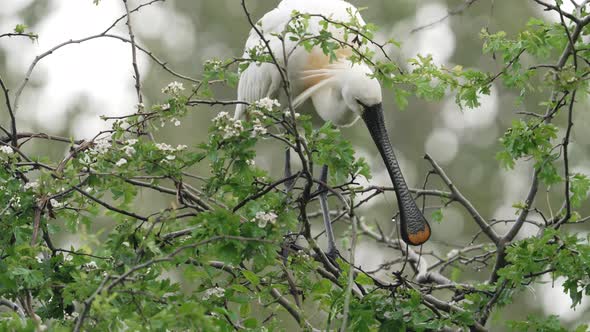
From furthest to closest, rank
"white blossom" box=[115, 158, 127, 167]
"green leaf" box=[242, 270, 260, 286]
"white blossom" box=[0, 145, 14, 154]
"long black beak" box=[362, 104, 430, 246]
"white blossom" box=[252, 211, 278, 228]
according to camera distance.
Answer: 1. "long black beak" box=[362, 104, 430, 246]
2. "white blossom" box=[0, 145, 14, 154]
3. "green leaf" box=[242, 270, 260, 286]
4. "white blossom" box=[115, 158, 127, 167]
5. "white blossom" box=[252, 211, 278, 228]

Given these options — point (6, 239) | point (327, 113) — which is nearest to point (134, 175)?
point (6, 239)

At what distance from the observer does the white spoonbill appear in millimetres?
5652

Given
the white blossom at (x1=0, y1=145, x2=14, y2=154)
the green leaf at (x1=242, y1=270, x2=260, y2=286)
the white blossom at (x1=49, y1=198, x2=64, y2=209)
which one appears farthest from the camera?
the white blossom at (x1=49, y1=198, x2=64, y2=209)

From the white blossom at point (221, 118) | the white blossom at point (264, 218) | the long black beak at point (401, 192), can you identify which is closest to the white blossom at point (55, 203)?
the white blossom at point (221, 118)

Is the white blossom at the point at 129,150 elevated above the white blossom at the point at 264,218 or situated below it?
above

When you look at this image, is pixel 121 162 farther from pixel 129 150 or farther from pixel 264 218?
pixel 264 218

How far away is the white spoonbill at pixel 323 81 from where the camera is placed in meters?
5.65

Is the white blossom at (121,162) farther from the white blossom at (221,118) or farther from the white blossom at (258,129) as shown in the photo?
the white blossom at (258,129)

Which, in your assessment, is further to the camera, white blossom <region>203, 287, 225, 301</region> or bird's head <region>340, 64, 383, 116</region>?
bird's head <region>340, 64, 383, 116</region>

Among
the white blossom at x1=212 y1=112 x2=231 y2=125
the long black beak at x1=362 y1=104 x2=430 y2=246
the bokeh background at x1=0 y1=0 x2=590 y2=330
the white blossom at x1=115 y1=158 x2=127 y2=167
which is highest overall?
the bokeh background at x1=0 y1=0 x2=590 y2=330

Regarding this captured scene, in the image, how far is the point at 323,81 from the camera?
20.1 feet

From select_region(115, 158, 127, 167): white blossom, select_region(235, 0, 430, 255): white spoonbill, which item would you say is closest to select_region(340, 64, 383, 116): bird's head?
select_region(235, 0, 430, 255): white spoonbill

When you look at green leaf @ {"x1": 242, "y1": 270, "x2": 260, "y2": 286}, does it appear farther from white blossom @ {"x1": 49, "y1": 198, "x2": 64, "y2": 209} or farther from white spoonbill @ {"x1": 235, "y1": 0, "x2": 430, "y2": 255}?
white spoonbill @ {"x1": 235, "y1": 0, "x2": 430, "y2": 255}

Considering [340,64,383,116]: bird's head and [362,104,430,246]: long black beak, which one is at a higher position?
[340,64,383,116]: bird's head
